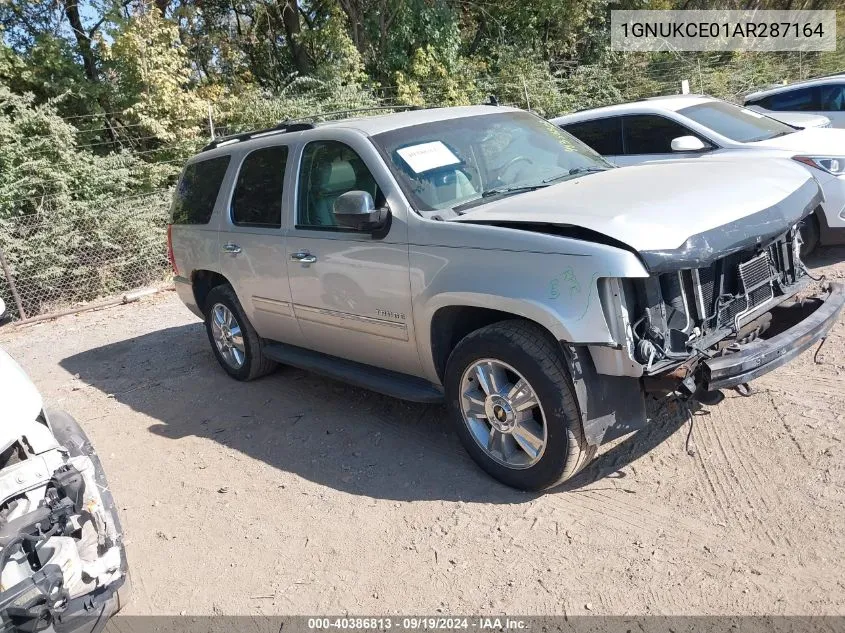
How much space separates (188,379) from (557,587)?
14.4ft

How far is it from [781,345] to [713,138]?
4365 mm

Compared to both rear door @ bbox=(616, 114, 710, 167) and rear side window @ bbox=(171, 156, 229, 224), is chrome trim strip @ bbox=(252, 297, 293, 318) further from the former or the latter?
rear door @ bbox=(616, 114, 710, 167)

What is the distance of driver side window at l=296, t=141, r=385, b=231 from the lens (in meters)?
4.46

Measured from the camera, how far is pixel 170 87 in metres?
11.5

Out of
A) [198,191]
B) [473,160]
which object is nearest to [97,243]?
[198,191]

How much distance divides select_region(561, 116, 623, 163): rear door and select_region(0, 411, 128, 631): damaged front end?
6306 millimetres

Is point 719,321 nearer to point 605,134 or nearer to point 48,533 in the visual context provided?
point 48,533

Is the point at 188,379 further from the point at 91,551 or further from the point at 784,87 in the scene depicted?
the point at 784,87

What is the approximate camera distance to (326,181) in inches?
188

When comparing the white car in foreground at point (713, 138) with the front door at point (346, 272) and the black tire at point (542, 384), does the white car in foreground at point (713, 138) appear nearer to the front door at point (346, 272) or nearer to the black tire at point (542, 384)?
the front door at point (346, 272)

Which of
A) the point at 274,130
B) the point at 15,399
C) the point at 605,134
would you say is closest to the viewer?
the point at 15,399

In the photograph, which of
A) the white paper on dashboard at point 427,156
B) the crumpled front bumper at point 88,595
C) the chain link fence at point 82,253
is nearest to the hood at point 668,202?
the white paper on dashboard at point 427,156

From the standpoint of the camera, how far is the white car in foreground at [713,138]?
655 cm

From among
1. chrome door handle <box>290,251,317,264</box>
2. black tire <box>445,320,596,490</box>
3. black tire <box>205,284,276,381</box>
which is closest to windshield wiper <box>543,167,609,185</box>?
black tire <box>445,320,596,490</box>
